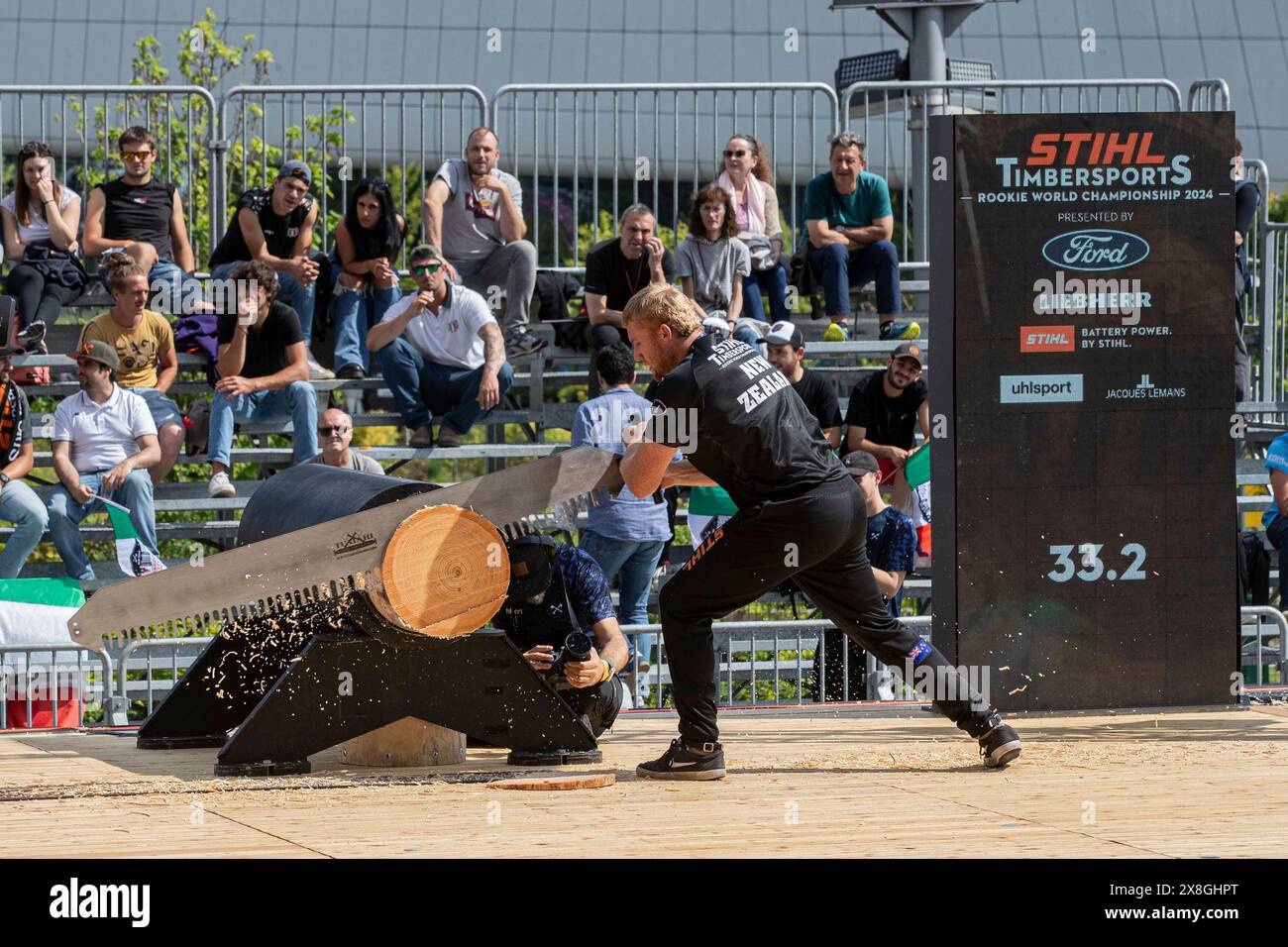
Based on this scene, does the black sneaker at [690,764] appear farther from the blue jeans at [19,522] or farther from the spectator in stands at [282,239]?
the spectator in stands at [282,239]

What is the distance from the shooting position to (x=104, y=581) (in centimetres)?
1177

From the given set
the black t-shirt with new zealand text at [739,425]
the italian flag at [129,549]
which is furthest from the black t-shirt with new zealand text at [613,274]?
the black t-shirt with new zealand text at [739,425]

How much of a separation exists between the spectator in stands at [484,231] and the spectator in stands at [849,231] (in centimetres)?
219

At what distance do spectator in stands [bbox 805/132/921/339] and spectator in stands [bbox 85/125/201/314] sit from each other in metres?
4.64

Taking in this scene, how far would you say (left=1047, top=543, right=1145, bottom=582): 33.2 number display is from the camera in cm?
901

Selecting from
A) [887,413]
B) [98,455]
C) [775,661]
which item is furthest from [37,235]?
[775,661]

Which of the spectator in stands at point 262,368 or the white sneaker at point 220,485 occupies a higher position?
the spectator in stands at point 262,368

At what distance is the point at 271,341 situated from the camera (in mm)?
12859

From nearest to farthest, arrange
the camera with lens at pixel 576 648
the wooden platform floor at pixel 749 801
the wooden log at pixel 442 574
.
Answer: the wooden platform floor at pixel 749 801 < the wooden log at pixel 442 574 < the camera with lens at pixel 576 648

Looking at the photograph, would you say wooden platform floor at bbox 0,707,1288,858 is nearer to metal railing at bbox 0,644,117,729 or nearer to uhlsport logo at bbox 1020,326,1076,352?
metal railing at bbox 0,644,117,729

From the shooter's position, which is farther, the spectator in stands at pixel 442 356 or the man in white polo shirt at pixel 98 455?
the spectator in stands at pixel 442 356

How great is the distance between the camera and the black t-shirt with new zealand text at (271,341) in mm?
12812
